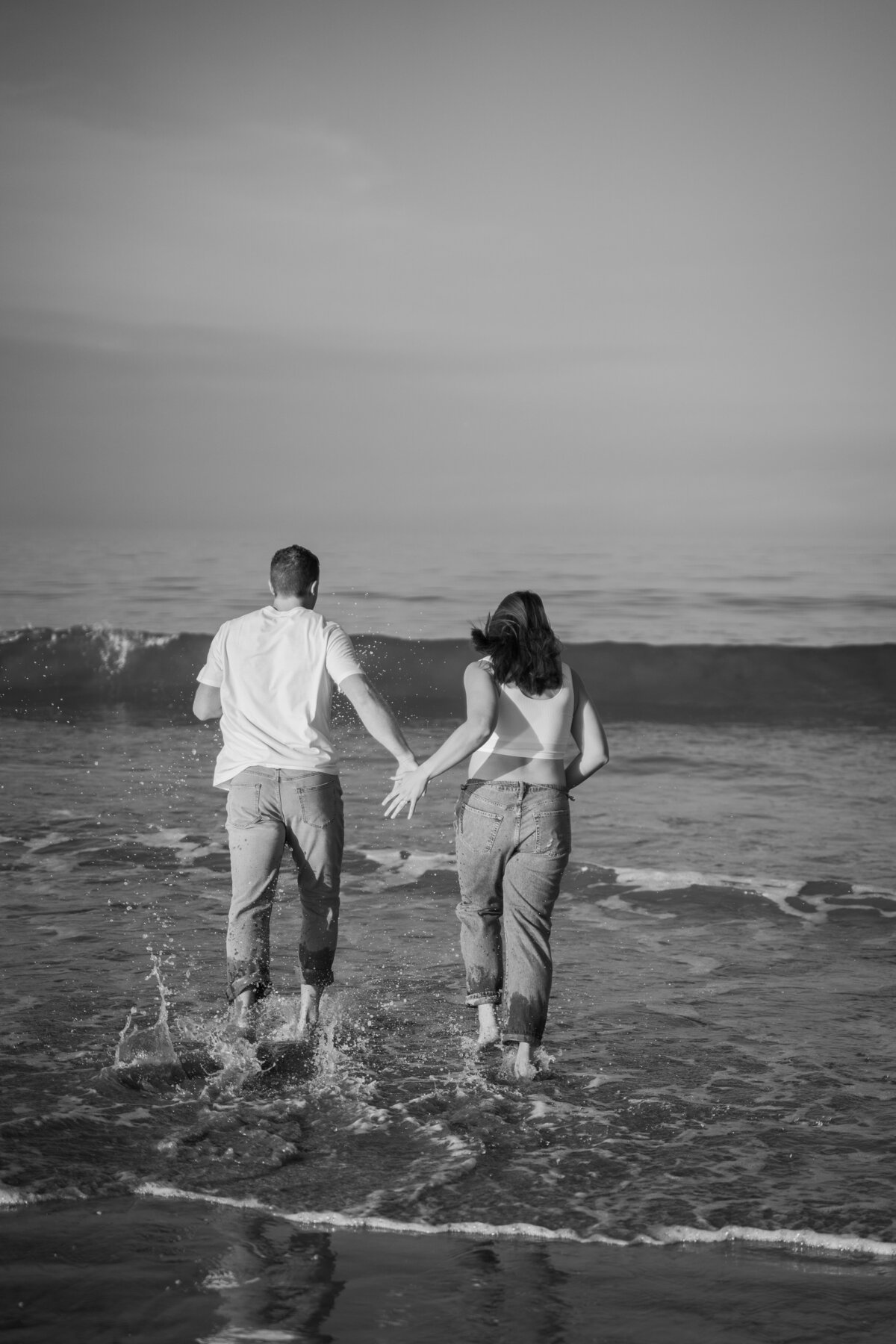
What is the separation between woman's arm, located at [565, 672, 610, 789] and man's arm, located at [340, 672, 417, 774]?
2.12 ft

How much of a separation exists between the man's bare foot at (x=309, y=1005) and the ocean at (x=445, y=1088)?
0.07 meters

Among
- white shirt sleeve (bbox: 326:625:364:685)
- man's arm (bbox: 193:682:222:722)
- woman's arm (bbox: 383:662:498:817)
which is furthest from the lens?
man's arm (bbox: 193:682:222:722)

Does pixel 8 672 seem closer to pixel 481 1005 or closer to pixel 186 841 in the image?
pixel 186 841

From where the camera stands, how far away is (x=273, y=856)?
5.15 metres

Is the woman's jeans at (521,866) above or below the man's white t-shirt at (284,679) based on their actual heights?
below

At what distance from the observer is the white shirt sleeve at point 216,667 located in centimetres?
515

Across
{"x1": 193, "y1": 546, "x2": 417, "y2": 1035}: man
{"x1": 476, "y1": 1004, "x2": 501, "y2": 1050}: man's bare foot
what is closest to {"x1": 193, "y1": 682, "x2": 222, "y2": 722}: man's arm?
{"x1": 193, "y1": 546, "x2": 417, "y2": 1035}: man

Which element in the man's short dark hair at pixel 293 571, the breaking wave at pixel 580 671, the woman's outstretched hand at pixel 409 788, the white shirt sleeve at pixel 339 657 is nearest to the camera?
the woman's outstretched hand at pixel 409 788

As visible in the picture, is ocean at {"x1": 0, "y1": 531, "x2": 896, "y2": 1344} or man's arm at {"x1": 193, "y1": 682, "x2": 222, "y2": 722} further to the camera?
man's arm at {"x1": 193, "y1": 682, "x2": 222, "y2": 722}

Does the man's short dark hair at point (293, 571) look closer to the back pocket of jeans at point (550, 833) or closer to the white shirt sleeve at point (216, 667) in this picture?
the white shirt sleeve at point (216, 667)

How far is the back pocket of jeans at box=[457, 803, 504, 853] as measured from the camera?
492cm

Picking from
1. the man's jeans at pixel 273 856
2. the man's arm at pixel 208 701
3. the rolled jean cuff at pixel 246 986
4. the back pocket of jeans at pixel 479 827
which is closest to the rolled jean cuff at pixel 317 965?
the man's jeans at pixel 273 856

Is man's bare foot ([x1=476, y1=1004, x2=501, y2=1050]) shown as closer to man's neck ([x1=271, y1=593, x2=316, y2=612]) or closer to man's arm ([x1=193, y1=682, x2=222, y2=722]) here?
man's arm ([x1=193, y1=682, x2=222, y2=722])

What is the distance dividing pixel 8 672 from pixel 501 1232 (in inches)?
835
